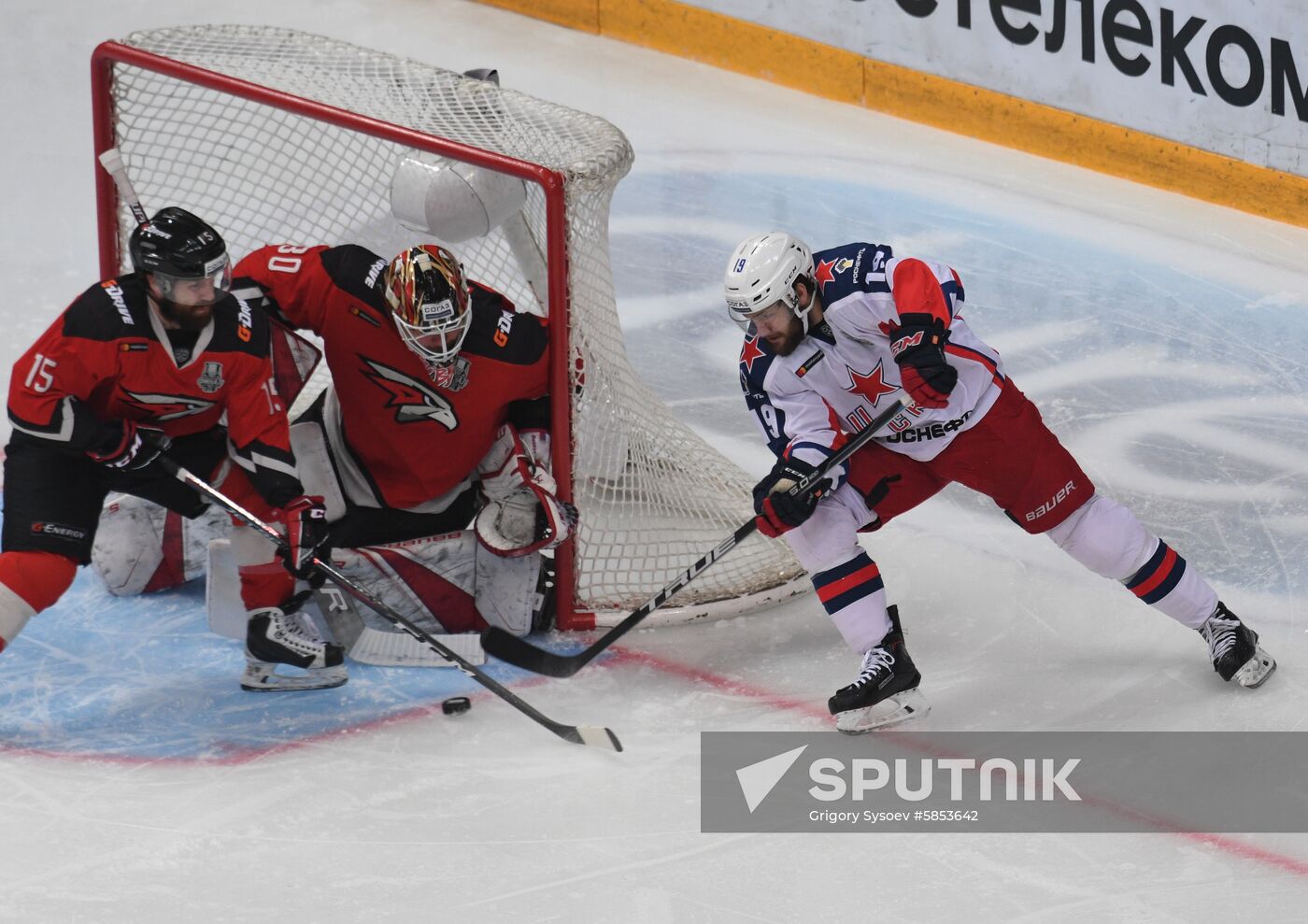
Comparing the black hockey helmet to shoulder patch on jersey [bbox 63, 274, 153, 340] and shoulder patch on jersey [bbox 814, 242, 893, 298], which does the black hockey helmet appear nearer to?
shoulder patch on jersey [bbox 63, 274, 153, 340]

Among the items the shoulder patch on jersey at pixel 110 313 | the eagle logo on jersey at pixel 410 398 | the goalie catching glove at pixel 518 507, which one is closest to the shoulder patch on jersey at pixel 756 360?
the goalie catching glove at pixel 518 507

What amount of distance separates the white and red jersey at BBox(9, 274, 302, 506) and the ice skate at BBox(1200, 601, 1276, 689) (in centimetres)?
190

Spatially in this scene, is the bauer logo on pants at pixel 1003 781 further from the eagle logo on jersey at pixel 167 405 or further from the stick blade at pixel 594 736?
the eagle logo on jersey at pixel 167 405

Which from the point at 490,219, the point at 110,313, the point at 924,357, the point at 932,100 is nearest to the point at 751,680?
the point at 924,357

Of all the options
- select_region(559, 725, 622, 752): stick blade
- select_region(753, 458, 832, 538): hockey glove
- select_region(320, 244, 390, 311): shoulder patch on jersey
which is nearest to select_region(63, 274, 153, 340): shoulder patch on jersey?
select_region(320, 244, 390, 311): shoulder patch on jersey

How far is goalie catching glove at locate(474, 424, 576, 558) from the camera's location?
12.5ft

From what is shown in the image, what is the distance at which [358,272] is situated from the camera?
12.4 ft

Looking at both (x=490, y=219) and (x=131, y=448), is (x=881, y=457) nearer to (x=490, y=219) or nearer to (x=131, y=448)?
(x=490, y=219)

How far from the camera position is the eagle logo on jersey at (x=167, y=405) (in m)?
3.60

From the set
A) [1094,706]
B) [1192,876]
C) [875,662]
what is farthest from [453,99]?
[1192,876]

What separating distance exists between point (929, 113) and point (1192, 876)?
397cm

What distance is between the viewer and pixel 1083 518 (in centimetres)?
360

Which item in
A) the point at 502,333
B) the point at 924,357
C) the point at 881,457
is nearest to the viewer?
the point at 924,357

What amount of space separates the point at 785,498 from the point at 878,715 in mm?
488
